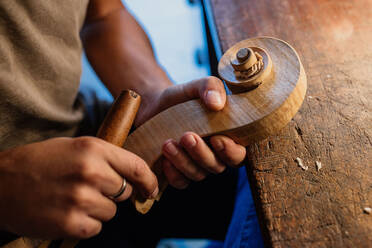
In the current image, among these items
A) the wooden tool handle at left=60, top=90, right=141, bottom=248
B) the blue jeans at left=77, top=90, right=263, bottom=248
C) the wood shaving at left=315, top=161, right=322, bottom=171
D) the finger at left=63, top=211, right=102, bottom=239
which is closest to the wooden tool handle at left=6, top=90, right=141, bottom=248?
the wooden tool handle at left=60, top=90, right=141, bottom=248

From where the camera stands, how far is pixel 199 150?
2.18 ft

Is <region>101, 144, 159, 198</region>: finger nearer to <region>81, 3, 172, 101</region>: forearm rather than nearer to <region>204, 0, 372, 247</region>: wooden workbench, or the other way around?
<region>204, 0, 372, 247</region>: wooden workbench

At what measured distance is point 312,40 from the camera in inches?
33.7

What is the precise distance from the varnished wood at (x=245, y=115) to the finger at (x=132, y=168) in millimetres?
48

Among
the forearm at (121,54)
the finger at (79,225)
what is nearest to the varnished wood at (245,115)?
the finger at (79,225)

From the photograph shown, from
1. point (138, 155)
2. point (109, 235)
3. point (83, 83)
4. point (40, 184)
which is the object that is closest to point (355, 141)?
point (138, 155)

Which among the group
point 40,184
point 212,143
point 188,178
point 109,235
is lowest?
point 109,235

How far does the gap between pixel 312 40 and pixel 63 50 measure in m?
0.76

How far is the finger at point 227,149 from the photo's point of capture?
65 cm

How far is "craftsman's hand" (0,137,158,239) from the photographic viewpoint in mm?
572

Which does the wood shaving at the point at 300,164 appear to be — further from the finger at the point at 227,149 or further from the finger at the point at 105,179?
the finger at the point at 105,179

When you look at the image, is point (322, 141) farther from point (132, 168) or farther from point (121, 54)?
point (121, 54)

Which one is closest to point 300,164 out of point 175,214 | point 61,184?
point 61,184

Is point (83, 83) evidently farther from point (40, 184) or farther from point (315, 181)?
point (315, 181)
